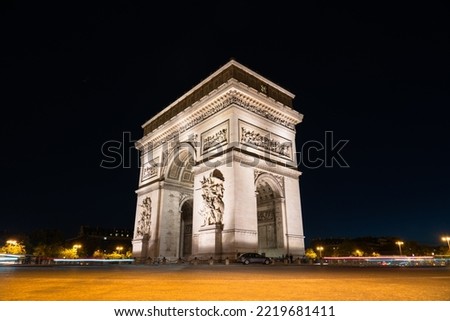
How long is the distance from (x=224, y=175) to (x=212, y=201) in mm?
2015

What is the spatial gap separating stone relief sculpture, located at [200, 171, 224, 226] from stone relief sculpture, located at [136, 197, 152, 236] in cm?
838

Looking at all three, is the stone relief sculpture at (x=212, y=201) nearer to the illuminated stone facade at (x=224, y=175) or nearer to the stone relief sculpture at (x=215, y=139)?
the illuminated stone facade at (x=224, y=175)

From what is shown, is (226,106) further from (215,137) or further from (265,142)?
(265,142)

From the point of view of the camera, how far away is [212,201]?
21500 millimetres

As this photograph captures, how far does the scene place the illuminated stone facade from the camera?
20766mm

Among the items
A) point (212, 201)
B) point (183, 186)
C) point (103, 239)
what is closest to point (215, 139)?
point (212, 201)

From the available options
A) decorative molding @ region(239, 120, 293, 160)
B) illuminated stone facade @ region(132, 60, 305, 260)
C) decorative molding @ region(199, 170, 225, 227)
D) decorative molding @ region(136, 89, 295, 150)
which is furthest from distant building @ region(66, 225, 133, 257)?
decorative molding @ region(239, 120, 293, 160)

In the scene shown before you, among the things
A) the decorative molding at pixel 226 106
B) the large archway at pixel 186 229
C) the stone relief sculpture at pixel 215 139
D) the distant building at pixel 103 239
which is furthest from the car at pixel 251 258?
the distant building at pixel 103 239

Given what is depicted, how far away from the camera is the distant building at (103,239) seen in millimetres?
81375

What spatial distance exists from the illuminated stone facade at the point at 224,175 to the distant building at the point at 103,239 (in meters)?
59.1

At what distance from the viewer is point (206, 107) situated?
83.1ft

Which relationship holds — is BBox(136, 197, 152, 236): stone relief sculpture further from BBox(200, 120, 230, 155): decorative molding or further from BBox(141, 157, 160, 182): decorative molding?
BBox(200, 120, 230, 155): decorative molding
